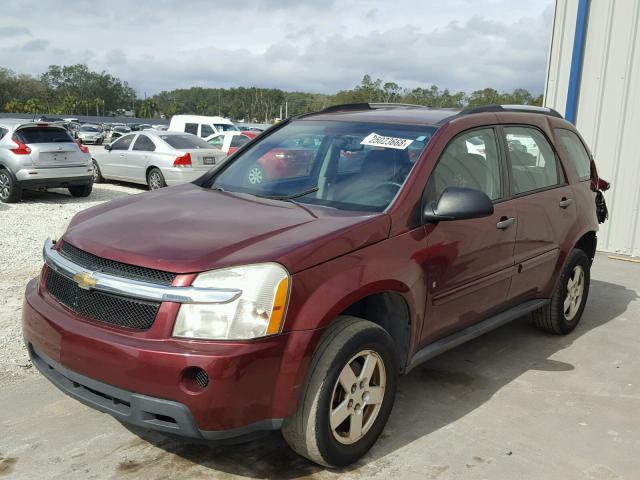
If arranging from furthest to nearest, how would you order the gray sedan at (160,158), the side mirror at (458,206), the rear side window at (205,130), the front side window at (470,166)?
the rear side window at (205,130)
the gray sedan at (160,158)
the front side window at (470,166)
the side mirror at (458,206)

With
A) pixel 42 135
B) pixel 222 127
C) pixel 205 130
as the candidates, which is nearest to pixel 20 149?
pixel 42 135

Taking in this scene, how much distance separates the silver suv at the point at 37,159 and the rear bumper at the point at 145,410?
32.7ft

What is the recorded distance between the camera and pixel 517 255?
166 inches

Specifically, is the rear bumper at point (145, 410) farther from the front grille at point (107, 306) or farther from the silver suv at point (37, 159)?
the silver suv at point (37, 159)

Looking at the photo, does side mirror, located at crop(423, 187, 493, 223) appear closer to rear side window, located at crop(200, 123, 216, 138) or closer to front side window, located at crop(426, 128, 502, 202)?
front side window, located at crop(426, 128, 502, 202)

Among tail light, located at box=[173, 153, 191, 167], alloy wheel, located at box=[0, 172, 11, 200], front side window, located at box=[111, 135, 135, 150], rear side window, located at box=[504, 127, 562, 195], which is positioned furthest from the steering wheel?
front side window, located at box=[111, 135, 135, 150]

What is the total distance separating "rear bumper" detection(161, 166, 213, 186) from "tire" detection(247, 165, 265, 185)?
30.8 feet

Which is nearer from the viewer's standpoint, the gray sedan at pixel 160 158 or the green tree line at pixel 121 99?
the gray sedan at pixel 160 158

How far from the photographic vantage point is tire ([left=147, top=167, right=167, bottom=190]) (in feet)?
45.2

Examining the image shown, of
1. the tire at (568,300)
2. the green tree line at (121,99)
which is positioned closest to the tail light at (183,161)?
the tire at (568,300)

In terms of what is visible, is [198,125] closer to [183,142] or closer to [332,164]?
[183,142]

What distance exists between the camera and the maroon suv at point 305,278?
2.63 meters

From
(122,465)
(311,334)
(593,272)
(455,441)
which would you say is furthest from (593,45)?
(122,465)

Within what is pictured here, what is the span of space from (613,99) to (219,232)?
7.49 meters
